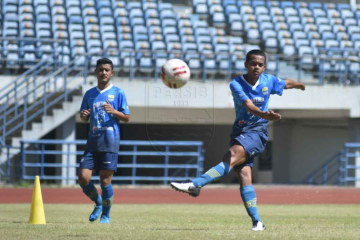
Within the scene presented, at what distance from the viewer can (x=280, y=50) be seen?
25812mm

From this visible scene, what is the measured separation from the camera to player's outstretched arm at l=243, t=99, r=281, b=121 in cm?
660

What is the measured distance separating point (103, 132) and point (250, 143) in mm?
2048

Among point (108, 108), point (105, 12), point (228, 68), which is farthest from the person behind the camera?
point (105, 12)

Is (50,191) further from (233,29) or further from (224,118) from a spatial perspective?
(233,29)

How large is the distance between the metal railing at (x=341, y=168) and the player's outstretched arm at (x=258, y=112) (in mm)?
14044

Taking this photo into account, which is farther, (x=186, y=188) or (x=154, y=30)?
(x=154, y=30)

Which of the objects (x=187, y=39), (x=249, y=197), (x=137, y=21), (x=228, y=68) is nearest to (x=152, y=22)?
(x=137, y=21)

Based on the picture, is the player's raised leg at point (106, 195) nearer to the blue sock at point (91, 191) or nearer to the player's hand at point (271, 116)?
the blue sock at point (91, 191)

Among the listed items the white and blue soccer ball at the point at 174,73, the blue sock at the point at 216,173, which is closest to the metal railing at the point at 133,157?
the white and blue soccer ball at the point at 174,73

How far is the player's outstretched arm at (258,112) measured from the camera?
6.60 meters

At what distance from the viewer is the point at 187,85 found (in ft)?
68.1

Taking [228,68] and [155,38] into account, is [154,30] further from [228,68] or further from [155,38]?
[228,68]

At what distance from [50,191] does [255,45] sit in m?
12.3

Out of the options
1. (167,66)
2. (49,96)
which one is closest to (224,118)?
(49,96)
